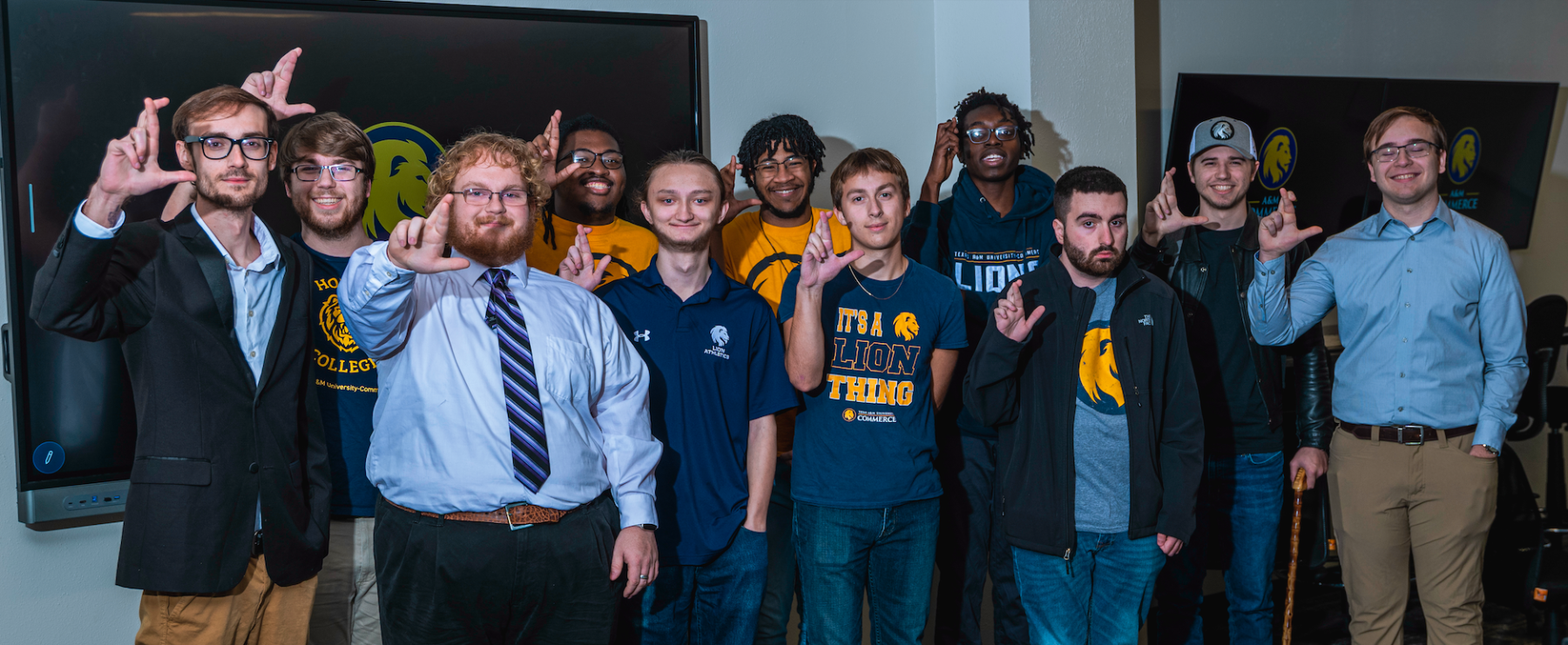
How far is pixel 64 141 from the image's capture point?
2.53 metres

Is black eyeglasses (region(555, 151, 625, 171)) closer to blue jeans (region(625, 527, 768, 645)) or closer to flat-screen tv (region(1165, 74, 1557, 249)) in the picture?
blue jeans (region(625, 527, 768, 645))

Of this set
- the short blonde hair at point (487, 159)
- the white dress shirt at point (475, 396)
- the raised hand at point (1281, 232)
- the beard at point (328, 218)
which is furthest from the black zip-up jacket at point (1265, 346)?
the beard at point (328, 218)

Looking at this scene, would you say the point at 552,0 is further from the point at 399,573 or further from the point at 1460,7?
the point at 1460,7

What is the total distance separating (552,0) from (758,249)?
1.13 m

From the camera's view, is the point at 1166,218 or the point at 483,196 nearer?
the point at 483,196

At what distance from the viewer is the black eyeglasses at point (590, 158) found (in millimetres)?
2826

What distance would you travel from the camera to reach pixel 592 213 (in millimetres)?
2822

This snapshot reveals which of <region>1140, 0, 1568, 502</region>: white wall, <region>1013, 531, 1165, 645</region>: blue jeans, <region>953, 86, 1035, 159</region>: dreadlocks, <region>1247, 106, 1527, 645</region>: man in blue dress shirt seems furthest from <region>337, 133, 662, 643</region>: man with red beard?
<region>1140, 0, 1568, 502</region>: white wall

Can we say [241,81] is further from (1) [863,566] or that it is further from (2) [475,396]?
(1) [863,566]

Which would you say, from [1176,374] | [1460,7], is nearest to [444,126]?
[1176,374]

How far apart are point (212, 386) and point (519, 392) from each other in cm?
65

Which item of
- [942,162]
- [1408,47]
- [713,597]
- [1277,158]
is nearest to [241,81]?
[713,597]

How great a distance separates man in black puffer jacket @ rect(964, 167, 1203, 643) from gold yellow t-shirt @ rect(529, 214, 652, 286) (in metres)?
1.03

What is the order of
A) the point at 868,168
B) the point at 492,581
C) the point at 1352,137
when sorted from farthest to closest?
the point at 1352,137
the point at 868,168
the point at 492,581
